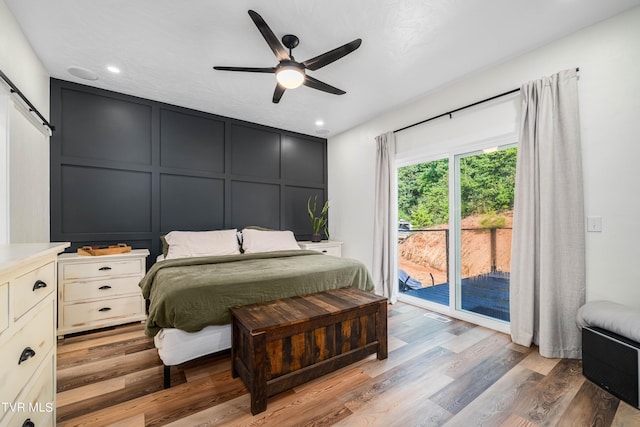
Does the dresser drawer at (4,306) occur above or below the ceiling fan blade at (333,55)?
below

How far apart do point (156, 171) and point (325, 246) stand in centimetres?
258

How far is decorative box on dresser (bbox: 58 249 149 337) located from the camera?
2.63 meters

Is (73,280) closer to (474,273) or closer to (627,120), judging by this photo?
(474,273)

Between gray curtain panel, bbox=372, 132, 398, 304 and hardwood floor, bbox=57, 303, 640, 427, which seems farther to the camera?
gray curtain panel, bbox=372, 132, 398, 304

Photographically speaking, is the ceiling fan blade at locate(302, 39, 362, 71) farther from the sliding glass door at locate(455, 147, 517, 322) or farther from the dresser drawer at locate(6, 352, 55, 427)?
the dresser drawer at locate(6, 352, 55, 427)

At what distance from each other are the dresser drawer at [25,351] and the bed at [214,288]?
63 cm

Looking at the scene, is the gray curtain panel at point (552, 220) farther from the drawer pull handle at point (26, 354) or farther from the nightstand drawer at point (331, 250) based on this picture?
the drawer pull handle at point (26, 354)

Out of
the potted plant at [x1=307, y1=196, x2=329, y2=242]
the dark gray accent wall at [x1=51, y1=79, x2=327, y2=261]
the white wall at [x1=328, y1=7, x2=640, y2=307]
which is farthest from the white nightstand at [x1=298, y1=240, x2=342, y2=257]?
the white wall at [x1=328, y1=7, x2=640, y2=307]

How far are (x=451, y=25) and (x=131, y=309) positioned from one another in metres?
4.03

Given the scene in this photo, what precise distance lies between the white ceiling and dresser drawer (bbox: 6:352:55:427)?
2313mm

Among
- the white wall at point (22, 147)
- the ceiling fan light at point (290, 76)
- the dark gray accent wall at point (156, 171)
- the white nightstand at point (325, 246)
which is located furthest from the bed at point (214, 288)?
the ceiling fan light at point (290, 76)

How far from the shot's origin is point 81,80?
2.98 meters

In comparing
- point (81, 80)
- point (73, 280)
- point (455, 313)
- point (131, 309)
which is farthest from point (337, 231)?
point (81, 80)

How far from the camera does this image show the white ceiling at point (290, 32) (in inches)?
77.2
